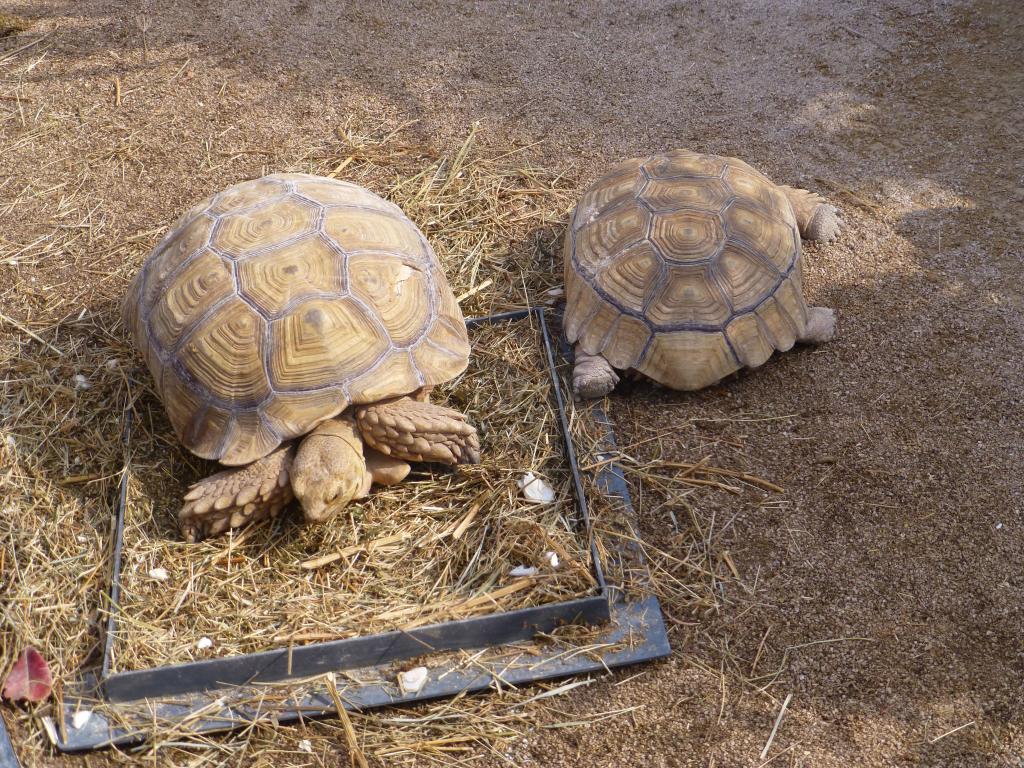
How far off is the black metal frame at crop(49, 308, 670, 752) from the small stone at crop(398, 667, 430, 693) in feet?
0.06

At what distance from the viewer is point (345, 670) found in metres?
2.72

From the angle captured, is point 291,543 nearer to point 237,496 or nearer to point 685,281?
point 237,496

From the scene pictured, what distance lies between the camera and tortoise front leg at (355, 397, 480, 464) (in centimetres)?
292

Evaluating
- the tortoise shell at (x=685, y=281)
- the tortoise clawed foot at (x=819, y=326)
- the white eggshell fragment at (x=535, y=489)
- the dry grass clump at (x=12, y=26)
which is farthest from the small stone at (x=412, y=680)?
the dry grass clump at (x=12, y=26)

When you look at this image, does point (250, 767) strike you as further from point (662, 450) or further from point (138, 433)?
point (662, 450)

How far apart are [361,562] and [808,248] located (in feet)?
8.12

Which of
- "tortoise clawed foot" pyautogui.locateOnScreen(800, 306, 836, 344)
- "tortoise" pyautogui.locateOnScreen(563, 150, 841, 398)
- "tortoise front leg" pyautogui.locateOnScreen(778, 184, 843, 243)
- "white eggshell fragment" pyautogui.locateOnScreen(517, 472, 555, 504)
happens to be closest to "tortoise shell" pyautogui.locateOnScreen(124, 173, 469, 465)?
"white eggshell fragment" pyautogui.locateOnScreen(517, 472, 555, 504)

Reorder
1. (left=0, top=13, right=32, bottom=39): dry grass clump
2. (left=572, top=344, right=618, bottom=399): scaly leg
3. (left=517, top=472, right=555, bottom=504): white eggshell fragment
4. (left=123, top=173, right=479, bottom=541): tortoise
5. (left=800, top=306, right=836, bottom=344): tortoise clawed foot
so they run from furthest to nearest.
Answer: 1. (left=0, top=13, right=32, bottom=39): dry grass clump
2. (left=800, top=306, right=836, bottom=344): tortoise clawed foot
3. (left=572, top=344, right=618, bottom=399): scaly leg
4. (left=517, top=472, right=555, bottom=504): white eggshell fragment
5. (left=123, top=173, right=479, bottom=541): tortoise

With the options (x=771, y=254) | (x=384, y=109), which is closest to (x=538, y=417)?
(x=771, y=254)

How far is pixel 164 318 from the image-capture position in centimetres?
304

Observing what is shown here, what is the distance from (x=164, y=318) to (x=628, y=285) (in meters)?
1.69

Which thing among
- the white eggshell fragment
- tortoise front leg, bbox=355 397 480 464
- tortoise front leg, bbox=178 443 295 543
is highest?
tortoise front leg, bbox=355 397 480 464

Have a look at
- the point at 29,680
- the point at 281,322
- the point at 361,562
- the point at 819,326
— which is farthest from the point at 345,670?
the point at 819,326

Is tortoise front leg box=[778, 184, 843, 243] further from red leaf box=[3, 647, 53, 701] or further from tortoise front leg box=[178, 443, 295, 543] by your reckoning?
red leaf box=[3, 647, 53, 701]
